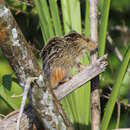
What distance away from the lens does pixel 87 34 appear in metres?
2.39

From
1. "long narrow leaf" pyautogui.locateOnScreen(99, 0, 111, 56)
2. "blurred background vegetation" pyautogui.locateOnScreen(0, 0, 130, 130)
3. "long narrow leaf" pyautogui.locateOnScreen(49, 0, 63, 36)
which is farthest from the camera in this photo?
"blurred background vegetation" pyautogui.locateOnScreen(0, 0, 130, 130)

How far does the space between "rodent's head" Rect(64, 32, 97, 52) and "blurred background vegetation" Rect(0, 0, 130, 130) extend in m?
0.05

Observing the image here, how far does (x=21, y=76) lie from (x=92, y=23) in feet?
1.48

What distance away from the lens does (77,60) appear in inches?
89.0

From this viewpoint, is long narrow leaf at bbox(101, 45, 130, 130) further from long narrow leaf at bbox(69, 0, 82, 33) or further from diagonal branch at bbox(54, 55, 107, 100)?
long narrow leaf at bbox(69, 0, 82, 33)

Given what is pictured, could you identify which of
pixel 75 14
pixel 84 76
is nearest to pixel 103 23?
pixel 84 76

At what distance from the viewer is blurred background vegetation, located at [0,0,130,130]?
244cm

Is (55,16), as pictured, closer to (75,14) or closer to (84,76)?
(75,14)

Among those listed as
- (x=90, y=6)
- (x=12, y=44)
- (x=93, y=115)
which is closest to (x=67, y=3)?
(x=90, y=6)

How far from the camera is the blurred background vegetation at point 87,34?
2.44 meters

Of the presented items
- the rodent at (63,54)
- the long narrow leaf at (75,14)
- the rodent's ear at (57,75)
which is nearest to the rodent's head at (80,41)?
A: the rodent at (63,54)

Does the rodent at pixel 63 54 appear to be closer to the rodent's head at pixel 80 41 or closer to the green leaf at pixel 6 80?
the rodent's head at pixel 80 41

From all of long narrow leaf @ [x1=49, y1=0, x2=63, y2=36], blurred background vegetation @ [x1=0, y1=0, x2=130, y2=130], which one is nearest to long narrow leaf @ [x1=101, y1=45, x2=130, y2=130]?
blurred background vegetation @ [x1=0, y1=0, x2=130, y2=130]

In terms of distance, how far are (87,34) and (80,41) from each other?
0.15m
